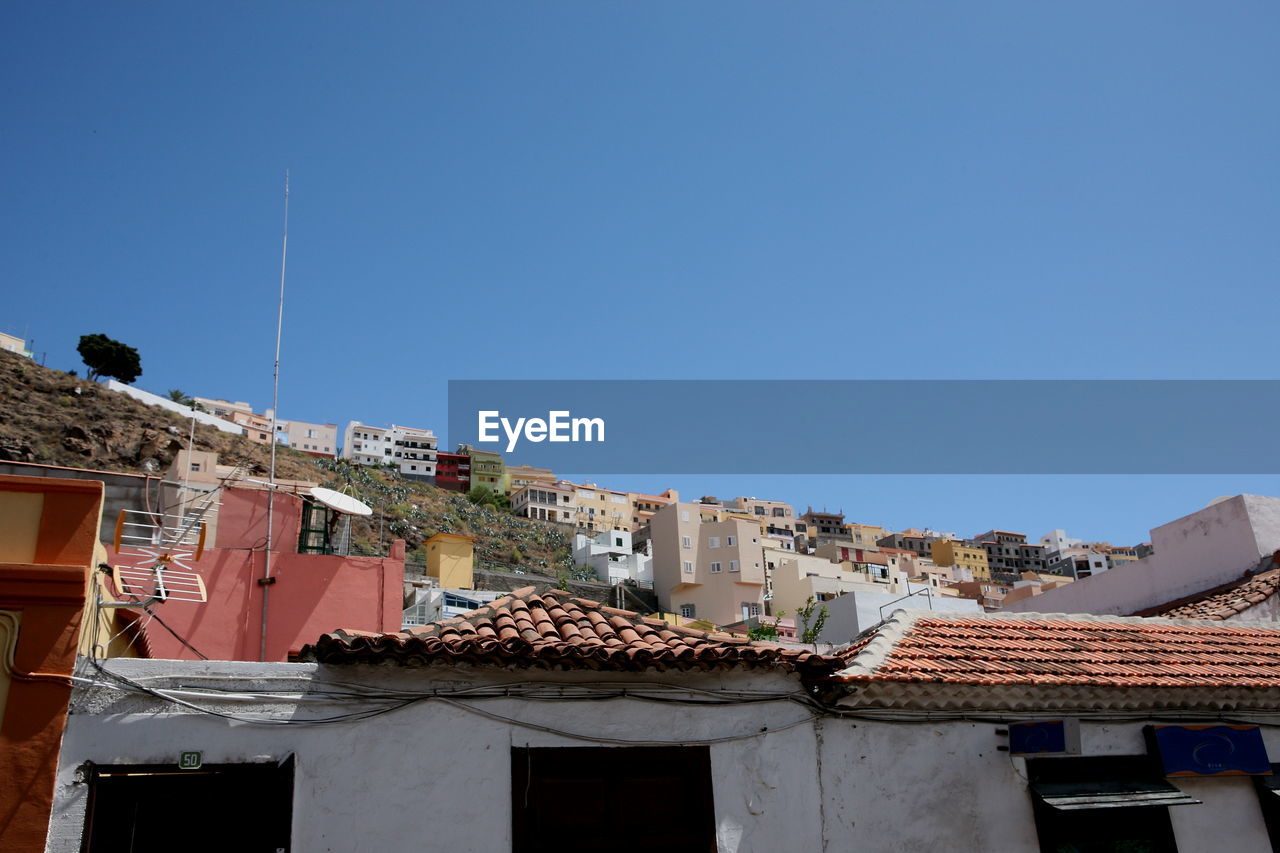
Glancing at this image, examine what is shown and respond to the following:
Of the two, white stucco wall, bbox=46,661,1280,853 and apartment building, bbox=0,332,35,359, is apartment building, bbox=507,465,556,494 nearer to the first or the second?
apartment building, bbox=0,332,35,359

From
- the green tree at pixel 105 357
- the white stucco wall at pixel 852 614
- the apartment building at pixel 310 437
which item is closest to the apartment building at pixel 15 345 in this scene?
the green tree at pixel 105 357

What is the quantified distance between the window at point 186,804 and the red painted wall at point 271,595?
19.7 ft

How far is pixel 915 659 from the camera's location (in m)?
9.30

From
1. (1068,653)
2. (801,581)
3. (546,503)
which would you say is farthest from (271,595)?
(546,503)

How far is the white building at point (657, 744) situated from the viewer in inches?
279

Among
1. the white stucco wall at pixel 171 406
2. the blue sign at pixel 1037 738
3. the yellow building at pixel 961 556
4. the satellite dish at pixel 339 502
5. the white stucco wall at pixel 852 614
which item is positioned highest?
the white stucco wall at pixel 171 406

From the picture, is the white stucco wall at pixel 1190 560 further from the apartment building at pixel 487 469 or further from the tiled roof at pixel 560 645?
the apartment building at pixel 487 469

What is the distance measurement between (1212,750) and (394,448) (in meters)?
116

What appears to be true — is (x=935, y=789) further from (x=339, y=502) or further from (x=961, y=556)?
(x=961, y=556)

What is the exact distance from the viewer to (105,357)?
8175 centimetres

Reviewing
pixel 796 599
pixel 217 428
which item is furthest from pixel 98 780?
pixel 217 428

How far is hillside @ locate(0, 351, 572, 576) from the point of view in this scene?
5859 cm

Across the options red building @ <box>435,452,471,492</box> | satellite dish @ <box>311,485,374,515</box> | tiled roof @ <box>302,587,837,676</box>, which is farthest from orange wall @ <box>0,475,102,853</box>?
red building @ <box>435,452,471,492</box>

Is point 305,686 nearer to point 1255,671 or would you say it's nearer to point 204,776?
point 204,776
